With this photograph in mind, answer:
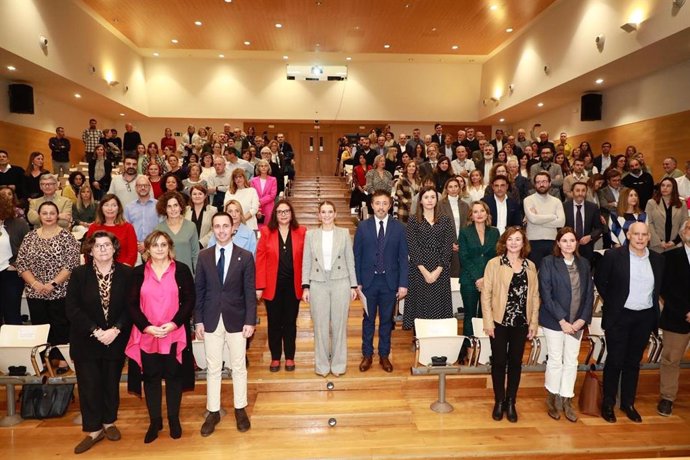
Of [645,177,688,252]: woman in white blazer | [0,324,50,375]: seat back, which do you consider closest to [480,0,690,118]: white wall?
[645,177,688,252]: woman in white blazer

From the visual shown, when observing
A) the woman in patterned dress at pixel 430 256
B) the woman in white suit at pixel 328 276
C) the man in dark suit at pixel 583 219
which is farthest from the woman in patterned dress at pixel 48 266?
the man in dark suit at pixel 583 219

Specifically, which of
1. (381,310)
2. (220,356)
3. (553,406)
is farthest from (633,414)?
(220,356)

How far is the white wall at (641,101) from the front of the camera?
29.2 ft

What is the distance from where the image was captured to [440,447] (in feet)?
11.3

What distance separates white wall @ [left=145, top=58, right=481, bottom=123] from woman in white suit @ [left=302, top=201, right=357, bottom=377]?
43.5 feet

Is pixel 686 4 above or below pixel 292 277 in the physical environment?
above

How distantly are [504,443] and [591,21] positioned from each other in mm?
9613

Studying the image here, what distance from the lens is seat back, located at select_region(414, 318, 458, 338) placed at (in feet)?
13.4

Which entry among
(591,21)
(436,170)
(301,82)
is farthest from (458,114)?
(436,170)

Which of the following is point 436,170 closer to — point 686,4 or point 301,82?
point 686,4

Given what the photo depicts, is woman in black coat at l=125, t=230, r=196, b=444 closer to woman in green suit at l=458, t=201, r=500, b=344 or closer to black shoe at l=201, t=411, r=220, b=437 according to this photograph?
black shoe at l=201, t=411, r=220, b=437

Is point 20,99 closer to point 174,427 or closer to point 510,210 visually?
point 174,427

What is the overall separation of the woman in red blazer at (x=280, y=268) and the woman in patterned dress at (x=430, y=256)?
1060mm

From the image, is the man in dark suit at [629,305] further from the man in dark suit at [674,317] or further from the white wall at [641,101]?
the white wall at [641,101]
